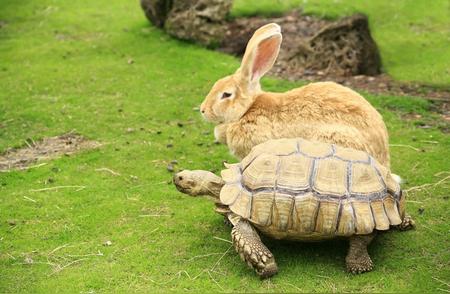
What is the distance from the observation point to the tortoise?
16.7 ft

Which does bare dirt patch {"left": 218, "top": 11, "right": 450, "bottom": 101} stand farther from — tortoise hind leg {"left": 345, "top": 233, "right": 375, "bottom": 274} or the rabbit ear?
tortoise hind leg {"left": 345, "top": 233, "right": 375, "bottom": 274}

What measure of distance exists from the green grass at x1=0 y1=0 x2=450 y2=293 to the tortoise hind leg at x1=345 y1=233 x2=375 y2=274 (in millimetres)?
82

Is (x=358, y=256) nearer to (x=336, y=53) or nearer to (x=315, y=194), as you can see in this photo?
(x=315, y=194)

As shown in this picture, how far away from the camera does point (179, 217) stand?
6.25 meters

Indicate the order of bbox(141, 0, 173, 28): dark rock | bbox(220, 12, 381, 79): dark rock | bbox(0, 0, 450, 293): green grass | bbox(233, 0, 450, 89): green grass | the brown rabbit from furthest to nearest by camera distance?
bbox(141, 0, 173, 28): dark rock, bbox(233, 0, 450, 89): green grass, bbox(220, 12, 381, 79): dark rock, the brown rabbit, bbox(0, 0, 450, 293): green grass

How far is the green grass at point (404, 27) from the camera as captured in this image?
9.87 m

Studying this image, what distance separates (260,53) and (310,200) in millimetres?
1839

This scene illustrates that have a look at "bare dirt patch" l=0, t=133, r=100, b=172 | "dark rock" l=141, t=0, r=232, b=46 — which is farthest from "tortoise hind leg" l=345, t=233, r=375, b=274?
"dark rock" l=141, t=0, r=232, b=46

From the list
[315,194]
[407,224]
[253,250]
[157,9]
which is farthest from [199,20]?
[253,250]

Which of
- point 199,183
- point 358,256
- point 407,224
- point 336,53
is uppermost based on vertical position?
point 199,183

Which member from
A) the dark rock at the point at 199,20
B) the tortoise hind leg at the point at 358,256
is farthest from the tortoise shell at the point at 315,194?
the dark rock at the point at 199,20

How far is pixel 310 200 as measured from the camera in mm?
5125

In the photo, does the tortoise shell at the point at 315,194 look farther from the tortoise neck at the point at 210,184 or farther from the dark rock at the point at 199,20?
the dark rock at the point at 199,20

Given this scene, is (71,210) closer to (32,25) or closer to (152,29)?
(152,29)
